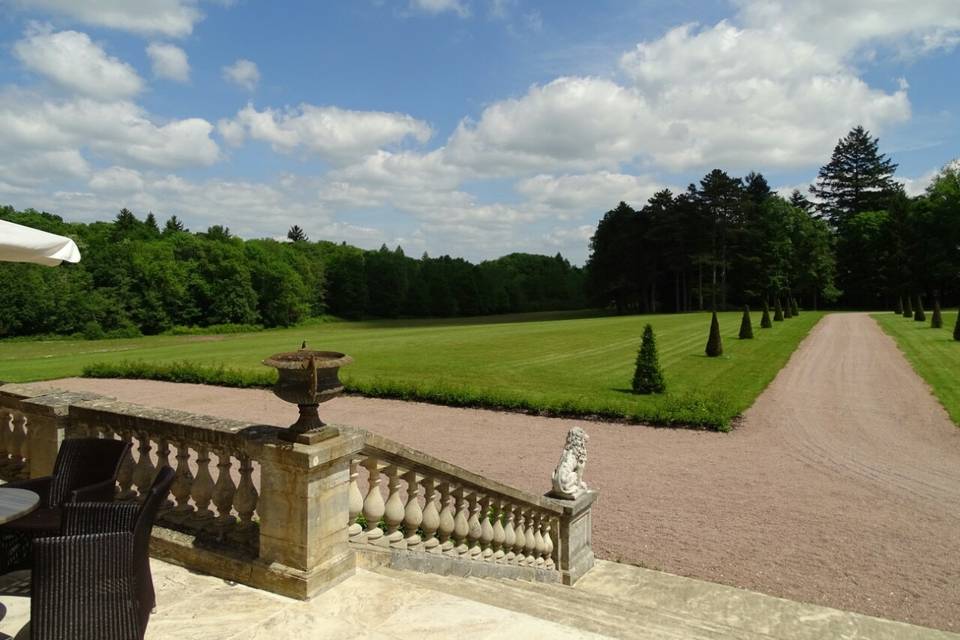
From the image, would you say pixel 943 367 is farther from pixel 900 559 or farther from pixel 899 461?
pixel 900 559

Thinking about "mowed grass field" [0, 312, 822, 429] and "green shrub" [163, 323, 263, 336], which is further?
"green shrub" [163, 323, 263, 336]

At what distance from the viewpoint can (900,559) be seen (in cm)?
891

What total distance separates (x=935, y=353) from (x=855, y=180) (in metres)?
67.1

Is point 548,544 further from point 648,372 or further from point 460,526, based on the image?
point 648,372

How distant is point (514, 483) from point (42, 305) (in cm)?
5837

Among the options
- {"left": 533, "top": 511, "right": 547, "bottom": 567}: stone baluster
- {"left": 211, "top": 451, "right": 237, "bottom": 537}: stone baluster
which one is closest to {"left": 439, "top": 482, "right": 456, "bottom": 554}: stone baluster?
{"left": 211, "top": 451, "right": 237, "bottom": 537}: stone baluster

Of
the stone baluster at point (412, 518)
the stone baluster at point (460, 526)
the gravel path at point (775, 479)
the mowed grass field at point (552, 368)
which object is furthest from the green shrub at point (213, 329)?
the stone baluster at point (412, 518)

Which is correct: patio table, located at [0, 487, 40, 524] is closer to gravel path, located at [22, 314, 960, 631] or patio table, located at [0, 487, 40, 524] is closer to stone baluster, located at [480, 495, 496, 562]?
stone baluster, located at [480, 495, 496, 562]

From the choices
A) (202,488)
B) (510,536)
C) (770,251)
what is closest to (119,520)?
(202,488)

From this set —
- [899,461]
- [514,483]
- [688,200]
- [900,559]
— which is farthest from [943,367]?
[688,200]

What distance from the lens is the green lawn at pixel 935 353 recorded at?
782 inches

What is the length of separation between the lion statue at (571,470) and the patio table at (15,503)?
5.68 metres

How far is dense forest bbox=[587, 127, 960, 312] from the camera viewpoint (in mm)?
67250

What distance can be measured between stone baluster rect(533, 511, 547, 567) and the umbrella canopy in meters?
6.12
